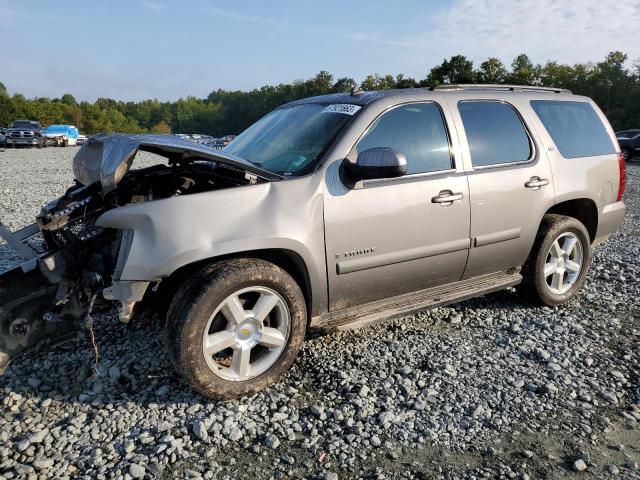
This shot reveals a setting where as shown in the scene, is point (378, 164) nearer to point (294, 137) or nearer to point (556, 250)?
point (294, 137)

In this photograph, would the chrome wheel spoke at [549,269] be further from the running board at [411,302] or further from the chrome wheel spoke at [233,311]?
the chrome wheel spoke at [233,311]

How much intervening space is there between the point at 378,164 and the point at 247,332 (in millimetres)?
1310

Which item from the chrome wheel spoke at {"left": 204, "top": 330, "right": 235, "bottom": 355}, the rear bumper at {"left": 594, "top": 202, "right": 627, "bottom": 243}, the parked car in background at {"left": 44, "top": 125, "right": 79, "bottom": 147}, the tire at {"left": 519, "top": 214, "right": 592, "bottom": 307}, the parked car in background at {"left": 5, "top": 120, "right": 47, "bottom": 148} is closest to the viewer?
the chrome wheel spoke at {"left": 204, "top": 330, "right": 235, "bottom": 355}

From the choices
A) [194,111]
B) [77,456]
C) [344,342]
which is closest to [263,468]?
[77,456]

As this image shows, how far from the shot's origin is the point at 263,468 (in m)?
2.46

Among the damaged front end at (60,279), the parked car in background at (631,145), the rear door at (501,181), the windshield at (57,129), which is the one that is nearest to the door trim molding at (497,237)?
the rear door at (501,181)

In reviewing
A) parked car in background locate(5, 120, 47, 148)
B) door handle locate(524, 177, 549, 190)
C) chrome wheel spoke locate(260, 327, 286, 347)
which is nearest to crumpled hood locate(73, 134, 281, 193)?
chrome wheel spoke locate(260, 327, 286, 347)

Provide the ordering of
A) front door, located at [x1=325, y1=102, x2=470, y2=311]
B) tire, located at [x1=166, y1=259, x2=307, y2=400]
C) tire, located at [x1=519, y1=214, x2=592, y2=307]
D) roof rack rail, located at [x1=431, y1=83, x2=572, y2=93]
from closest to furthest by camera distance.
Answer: tire, located at [x1=166, y1=259, x2=307, y2=400] < front door, located at [x1=325, y1=102, x2=470, y2=311] < roof rack rail, located at [x1=431, y1=83, x2=572, y2=93] < tire, located at [x1=519, y1=214, x2=592, y2=307]

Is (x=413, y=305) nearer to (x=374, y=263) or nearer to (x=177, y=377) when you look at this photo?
(x=374, y=263)

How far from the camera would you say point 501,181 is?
3871 millimetres

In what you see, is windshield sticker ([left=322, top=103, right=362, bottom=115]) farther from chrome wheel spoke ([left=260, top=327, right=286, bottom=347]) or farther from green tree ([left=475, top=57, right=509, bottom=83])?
green tree ([left=475, top=57, right=509, bottom=83])

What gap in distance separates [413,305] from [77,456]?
228 cm

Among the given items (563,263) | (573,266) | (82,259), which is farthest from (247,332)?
(573,266)

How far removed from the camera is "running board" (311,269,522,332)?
3330mm
